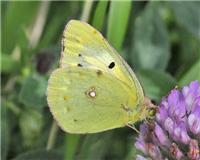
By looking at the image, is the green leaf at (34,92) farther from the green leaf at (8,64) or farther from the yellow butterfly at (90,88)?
the yellow butterfly at (90,88)

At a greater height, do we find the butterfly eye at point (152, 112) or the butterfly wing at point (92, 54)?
the butterfly wing at point (92, 54)

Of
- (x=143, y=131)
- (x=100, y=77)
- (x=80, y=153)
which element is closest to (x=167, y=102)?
(x=143, y=131)

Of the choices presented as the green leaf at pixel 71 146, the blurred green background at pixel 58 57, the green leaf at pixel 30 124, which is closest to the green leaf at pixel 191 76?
the blurred green background at pixel 58 57

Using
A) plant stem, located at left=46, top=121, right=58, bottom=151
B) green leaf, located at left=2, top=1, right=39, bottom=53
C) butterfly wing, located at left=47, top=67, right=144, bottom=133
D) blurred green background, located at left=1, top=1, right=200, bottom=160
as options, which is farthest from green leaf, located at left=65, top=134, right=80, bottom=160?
green leaf, located at left=2, top=1, right=39, bottom=53

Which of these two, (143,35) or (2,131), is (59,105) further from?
(143,35)

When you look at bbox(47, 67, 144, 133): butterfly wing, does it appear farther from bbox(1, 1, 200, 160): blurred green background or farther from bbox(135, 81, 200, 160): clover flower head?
bbox(1, 1, 200, 160): blurred green background

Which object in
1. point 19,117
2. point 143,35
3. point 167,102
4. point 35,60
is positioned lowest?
point 19,117
